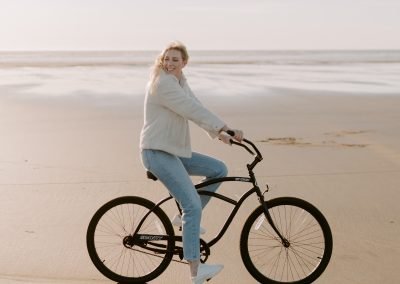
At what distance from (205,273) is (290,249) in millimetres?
1060

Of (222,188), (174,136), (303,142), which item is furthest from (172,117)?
(303,142)

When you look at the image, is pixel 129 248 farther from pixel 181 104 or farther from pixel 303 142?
pixel 303 142

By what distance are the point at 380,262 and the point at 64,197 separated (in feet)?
11.8

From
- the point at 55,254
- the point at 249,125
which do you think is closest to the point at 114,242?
the point at 55,254

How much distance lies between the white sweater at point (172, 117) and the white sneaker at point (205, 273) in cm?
79

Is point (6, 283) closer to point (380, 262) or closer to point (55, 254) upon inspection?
point (55, 254)

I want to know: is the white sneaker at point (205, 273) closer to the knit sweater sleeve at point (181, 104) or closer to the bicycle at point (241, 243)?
the bicycle at point (241, 243)

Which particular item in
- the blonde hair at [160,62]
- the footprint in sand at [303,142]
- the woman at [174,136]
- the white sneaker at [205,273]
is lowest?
the white sneaker at [205,273]

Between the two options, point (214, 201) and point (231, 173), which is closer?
point (214, 201)

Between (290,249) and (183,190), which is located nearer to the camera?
(183,190)

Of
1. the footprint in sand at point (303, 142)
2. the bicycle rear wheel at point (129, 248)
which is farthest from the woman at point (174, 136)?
the footprint in sand at point (303, 142)

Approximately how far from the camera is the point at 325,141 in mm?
10375

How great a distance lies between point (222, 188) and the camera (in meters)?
7.18

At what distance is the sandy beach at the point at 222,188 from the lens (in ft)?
15.9
